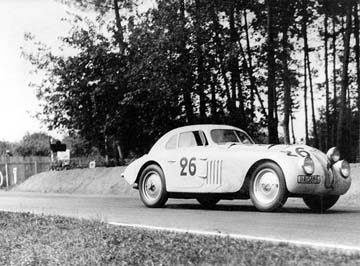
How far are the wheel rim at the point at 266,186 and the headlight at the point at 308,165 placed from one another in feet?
1.60

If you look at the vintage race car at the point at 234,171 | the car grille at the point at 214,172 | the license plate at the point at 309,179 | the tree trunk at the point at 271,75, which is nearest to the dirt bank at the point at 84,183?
the tree trunk at the point at 271,75

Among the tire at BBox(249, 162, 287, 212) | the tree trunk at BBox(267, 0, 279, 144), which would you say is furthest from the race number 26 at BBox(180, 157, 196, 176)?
the tree trunk at BBox(267, 0, 279, 144)

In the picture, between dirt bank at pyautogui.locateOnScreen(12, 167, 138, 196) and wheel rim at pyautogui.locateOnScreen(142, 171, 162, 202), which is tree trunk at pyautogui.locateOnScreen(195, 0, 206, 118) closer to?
dirt bank at pyautogui.locateOnScreen(12, 167, 138, 196)

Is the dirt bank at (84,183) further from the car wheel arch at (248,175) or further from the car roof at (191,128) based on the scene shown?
the car wheel arch at (248,175)

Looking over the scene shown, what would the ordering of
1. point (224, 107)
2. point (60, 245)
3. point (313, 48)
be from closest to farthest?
point (60, 245)
point (224, 107)
point (313, 48)

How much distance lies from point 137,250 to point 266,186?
494 cm

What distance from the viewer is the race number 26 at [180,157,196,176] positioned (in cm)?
1141

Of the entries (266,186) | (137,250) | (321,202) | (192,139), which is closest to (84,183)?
(192,139)

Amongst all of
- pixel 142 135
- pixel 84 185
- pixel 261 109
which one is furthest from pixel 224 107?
pixel 84 185

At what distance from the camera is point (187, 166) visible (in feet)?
37.8

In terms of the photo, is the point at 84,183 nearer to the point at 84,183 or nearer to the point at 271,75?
the point at 84,183

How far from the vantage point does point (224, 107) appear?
2428 centimetres

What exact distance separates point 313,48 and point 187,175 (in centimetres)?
2192

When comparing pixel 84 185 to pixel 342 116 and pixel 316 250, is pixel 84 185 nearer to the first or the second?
pixel 342 116
